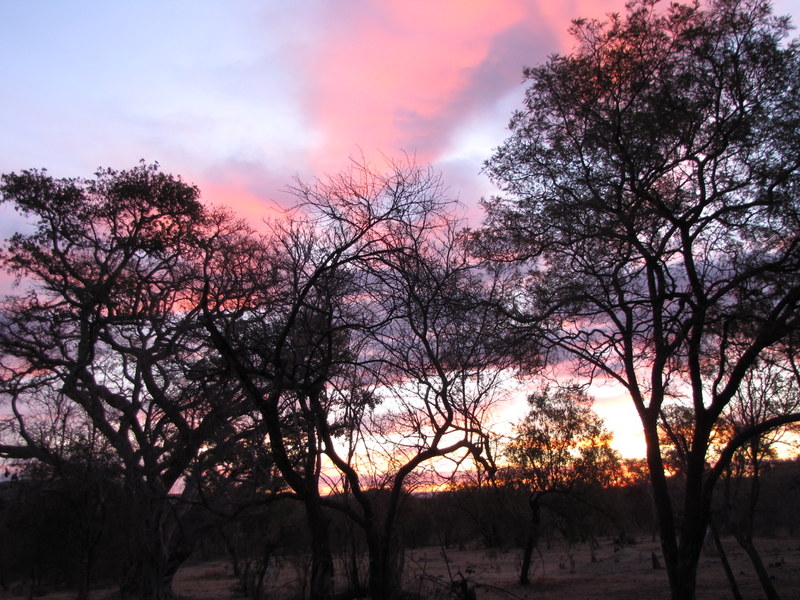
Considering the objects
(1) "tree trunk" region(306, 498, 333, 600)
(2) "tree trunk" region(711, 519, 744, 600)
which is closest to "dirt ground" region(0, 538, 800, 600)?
(2) "tree trunk" region(711, 519, 744, 600)

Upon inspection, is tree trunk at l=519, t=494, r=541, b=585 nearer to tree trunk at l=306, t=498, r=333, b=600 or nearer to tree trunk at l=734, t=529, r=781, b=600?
tree trunk at l=734, t=529, r=781, b=600

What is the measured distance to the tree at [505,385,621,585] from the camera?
22.6 metres

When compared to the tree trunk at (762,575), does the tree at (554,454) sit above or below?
above

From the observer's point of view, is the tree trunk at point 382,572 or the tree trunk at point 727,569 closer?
the tree trunk at point 382,572

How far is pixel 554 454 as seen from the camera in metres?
26.1

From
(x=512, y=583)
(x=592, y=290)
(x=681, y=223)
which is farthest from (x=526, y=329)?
(x=512, y=583)

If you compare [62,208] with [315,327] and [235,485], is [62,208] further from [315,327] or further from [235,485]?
[315,327]

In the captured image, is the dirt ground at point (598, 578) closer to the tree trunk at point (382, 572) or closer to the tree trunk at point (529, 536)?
Result: the tree trunk at point (529, 536)

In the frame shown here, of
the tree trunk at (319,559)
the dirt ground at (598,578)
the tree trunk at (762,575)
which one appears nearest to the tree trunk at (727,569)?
the tree trunk at (762,575)

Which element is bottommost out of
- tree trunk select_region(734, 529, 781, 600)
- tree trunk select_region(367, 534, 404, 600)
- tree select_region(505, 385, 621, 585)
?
tree trunk select_region(734, 529, 781, 600)

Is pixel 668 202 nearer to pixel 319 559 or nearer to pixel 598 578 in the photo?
pixel 319 559

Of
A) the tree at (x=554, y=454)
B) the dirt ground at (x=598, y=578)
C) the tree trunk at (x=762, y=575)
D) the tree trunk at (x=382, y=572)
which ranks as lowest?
the dirt ground at (x=598, y=578)

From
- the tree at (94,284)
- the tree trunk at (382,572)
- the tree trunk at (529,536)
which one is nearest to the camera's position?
the tree trunk at (382,572)

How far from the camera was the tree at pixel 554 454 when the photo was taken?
74.1 feet
